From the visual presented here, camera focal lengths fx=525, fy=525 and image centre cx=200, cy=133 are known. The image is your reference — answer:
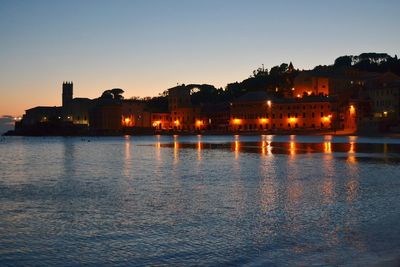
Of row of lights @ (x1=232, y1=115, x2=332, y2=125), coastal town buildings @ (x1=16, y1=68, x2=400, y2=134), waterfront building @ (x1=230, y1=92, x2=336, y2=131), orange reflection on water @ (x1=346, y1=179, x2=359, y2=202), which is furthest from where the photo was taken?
waterfront building @ (x1=230, y1=92, x2=336, y2=131)

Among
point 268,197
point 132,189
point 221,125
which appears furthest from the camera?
point 221,125

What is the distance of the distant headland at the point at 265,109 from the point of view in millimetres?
115562

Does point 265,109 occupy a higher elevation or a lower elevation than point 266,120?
higher

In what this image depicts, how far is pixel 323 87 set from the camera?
135 m

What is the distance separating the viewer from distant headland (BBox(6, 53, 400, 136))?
116 metres

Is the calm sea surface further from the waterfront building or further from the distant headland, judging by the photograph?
the waterfront building

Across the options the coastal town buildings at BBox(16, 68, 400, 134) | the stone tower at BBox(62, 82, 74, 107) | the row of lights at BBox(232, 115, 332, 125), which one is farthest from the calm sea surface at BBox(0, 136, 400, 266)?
the stone tower at BBox(62, 82, 74, 107)

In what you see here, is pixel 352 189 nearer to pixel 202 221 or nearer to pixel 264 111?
pixel 202 221

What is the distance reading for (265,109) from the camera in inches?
5576

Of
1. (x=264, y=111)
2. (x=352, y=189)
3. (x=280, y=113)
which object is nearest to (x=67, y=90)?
(x=264, y=111)

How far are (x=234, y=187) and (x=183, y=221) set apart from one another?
354 inches

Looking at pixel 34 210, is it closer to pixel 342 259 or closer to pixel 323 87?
pixel 342 259

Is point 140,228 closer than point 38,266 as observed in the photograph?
No

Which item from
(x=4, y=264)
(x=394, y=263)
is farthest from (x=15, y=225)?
(x=394, y=263)
